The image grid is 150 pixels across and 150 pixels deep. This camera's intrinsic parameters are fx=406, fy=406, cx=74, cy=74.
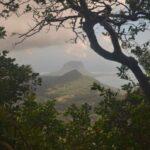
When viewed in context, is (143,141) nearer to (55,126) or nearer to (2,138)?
(2,138)

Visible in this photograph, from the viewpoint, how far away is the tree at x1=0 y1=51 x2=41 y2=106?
2452 cm

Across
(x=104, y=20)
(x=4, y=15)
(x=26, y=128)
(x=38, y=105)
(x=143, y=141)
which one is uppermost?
(x=4, y=15)

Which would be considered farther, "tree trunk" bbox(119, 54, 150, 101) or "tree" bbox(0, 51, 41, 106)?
"tree" bbox(0, 51, 41, 106)

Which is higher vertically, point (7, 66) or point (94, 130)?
point (7, 66)

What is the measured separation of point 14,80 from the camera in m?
26.6

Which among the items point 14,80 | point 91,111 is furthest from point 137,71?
point 14,80

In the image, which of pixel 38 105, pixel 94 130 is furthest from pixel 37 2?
pixel 94 130

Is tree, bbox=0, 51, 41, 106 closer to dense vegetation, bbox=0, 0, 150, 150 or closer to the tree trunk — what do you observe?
dense vegetation, bbox=0, 0, 150, 150

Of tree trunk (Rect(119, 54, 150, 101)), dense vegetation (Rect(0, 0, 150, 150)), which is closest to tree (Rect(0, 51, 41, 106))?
dense vegetation (Rect(0, 0, 150, 150))

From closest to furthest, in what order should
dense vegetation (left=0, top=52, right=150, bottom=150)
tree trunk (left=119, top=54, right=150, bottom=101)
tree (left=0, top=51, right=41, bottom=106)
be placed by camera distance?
1. dense vegetation (left=0, top=52, right=150, bottom=150)
2. tree trunk (left=119, top=54, right=150, bottom=101)
3. tree (left=0, top=51, right=41, bottom=106)

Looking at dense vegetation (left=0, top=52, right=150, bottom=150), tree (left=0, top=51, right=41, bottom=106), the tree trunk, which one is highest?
tree (left=0, top=51, right=41, bottom=106)

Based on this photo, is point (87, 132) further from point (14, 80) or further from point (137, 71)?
point (14, 80)

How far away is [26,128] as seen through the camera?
9211 mm

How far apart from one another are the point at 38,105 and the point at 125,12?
6079mm
